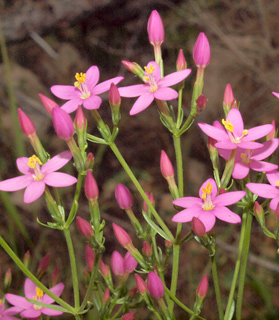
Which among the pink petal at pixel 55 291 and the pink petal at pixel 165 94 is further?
the pink petal at pixel 55 291

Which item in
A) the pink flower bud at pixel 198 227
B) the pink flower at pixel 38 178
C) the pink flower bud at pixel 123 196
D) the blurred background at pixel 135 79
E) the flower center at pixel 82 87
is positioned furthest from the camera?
the blurred background at pixel 135 79

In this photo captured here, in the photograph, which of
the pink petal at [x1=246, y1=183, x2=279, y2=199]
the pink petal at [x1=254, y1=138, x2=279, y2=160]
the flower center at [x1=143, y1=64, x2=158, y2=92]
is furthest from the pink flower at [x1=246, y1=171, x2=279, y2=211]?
the flower center at [x1=143, y1=64, x2=158, y2=92]

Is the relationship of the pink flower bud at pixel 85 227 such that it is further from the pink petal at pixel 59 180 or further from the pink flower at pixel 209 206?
the pink flower at pixel 209 206

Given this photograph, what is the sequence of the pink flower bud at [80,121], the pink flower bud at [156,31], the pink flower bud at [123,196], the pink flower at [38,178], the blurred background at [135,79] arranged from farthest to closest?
1. the blurred background at [135,79]
2. the pink flower bud at [156,31]
3. the pink flower bud at [123,196]
4. the pink flower bud at [80,121]
5. the pink flower at [38,178]

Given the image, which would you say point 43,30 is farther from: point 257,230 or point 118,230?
point 118,230

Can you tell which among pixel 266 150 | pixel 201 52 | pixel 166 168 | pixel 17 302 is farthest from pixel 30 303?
pixel 201 52

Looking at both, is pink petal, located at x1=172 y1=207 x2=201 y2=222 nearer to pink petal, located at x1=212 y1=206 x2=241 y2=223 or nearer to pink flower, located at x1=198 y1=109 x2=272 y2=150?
pink petal, located at x1=212 y1=206 x2=241 y2=223

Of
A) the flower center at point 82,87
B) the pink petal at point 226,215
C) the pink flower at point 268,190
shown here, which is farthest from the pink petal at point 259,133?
the flower center at point 82,87
